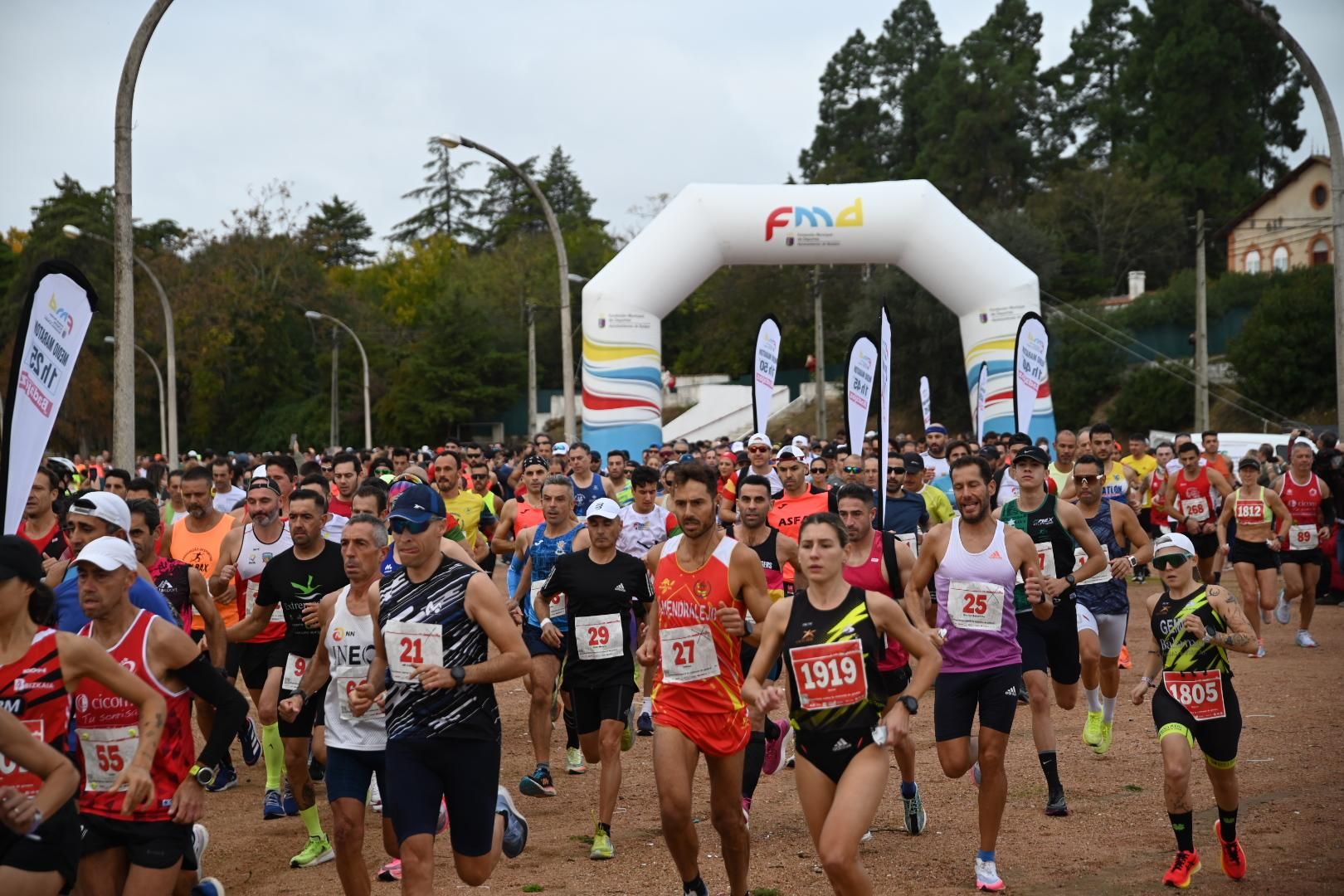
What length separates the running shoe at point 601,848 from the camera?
297 inches

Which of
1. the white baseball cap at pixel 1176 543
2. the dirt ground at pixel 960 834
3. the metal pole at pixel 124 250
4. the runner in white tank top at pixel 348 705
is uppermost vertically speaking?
the metal pole at pixel 124 250

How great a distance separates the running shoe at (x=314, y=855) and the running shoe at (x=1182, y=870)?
166 inches

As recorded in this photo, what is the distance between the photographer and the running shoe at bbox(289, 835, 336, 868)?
7500mm

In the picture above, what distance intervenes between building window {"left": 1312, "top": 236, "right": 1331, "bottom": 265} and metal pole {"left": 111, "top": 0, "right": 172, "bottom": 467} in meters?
52.2

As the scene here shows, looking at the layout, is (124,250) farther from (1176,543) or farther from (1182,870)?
(1182,870)

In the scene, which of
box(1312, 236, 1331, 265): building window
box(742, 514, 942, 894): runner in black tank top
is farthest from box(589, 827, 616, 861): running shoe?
box(1312, 236, 1331, 265): building window

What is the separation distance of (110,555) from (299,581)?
8.33ft

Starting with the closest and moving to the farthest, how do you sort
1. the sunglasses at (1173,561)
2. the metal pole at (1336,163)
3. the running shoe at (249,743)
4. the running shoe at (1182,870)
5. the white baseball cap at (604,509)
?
the running shoe at (1182,870)
the sunglasses at (1173,561)
the white baseball cap at (604,509)
the running shoe at (249,743)
the metal pole at (1336,163)

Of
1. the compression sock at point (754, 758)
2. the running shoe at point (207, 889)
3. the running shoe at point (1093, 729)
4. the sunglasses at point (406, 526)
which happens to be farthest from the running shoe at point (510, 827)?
the running shoe at point (1093, 729)

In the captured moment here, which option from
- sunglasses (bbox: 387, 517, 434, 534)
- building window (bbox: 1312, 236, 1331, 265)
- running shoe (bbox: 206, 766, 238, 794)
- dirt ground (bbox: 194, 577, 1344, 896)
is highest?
building window (bbox: 1312, 236, 1331, 265)

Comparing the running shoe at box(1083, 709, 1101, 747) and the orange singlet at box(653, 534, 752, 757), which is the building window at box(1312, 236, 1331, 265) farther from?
the orange singlet at box(653, 534, 752, 757)

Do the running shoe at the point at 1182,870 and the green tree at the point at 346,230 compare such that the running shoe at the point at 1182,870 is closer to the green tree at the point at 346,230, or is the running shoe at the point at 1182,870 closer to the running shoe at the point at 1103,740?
the running shoe at the point at 1103,740

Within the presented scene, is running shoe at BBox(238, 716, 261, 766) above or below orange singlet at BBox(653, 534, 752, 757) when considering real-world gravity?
below

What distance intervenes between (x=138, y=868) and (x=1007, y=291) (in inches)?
876
